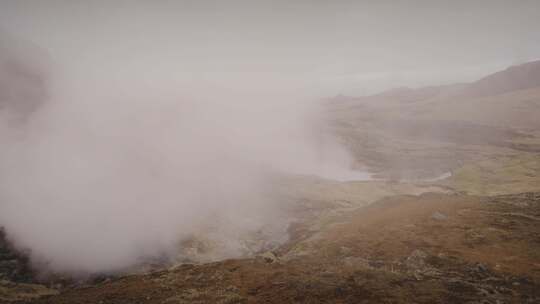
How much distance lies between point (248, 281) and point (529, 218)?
58.3 meters

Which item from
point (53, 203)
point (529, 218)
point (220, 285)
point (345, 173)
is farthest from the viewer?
point (345, 173)

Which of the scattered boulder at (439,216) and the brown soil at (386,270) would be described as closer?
the brown soil at (386,270)

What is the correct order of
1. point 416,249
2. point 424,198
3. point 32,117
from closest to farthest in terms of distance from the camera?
1. point 416,249
2. point 424,198
3. point 32,117

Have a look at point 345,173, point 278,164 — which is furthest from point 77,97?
point 345,173

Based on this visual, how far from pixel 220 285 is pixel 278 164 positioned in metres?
128

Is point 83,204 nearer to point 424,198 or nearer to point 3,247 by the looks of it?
point 3,247

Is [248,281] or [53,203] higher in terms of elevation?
[53,203]

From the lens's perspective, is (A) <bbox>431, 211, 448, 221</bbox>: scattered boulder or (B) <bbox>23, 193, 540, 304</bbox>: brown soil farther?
(A) <bbox>431, 211, 448, 221</bbox>: scattered boulder

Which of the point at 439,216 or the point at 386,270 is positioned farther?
the point at 439,216

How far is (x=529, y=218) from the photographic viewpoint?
6469 centimetres

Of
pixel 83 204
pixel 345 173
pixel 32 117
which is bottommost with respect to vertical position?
pixel 345 173

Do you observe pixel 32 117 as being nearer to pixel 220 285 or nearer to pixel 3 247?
pixel 3 247

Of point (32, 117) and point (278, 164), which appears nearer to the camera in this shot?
point (32, 117)

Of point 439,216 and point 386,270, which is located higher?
point 386,270
